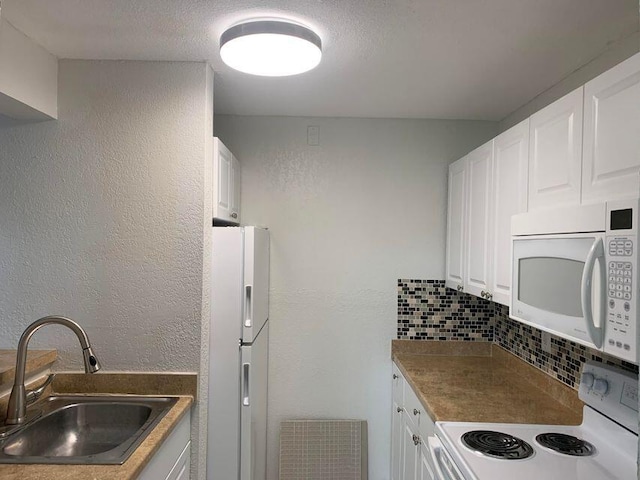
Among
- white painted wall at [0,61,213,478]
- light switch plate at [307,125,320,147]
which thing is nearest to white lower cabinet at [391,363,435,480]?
white painted wall at [0,61,213,478]

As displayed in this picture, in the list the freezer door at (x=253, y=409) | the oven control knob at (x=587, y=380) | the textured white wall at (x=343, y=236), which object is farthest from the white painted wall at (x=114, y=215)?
the oven control knob at (x=587, y=380)

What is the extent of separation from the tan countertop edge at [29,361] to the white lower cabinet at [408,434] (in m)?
1.74

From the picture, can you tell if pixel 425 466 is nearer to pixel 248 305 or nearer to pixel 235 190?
pixel 248 305

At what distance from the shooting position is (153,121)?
2.10 metres

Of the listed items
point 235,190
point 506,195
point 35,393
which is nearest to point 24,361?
point 35,393

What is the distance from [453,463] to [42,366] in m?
1.77

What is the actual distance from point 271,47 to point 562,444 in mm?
1868

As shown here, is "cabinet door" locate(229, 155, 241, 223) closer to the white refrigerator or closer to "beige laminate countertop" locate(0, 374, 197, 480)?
the white refrigerator

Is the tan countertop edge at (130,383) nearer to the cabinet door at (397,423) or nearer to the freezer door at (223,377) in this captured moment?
the freezer door at (223,377)

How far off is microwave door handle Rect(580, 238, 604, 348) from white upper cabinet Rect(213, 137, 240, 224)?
5.44ft

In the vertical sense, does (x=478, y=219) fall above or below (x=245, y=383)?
above

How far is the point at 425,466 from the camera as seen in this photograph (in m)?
2.05

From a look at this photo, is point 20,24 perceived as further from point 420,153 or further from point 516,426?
point 516,426

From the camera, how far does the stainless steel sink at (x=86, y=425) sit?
1.71m
